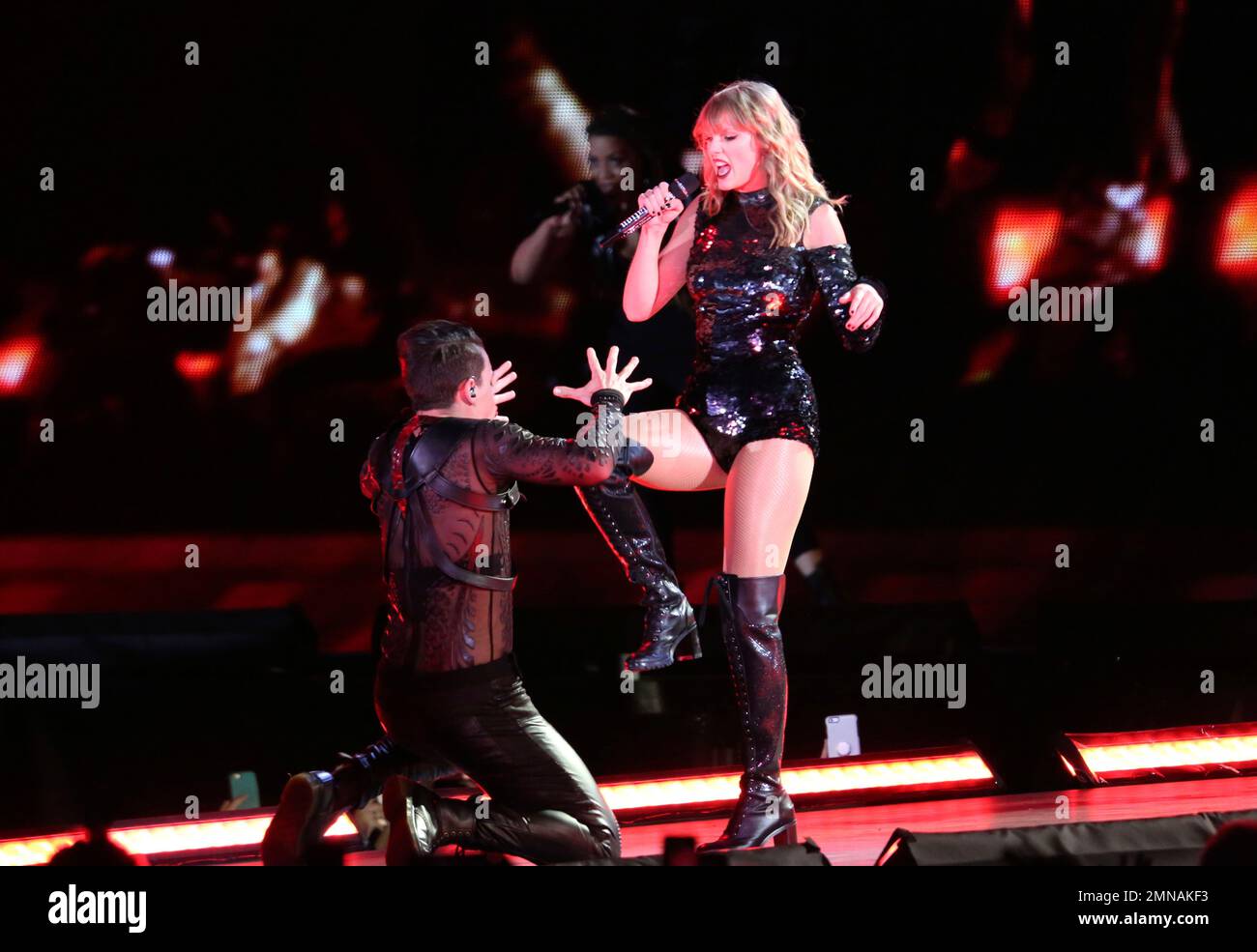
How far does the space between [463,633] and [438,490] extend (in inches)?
12.0

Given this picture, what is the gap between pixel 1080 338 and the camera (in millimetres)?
5605

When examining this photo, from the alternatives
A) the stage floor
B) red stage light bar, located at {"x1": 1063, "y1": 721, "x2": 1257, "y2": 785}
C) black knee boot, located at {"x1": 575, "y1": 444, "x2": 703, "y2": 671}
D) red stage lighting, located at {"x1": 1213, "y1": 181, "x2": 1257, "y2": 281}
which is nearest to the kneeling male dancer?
black knee boot, located at {"x1": 575, "y1": 444, "x2": 703, "y2": 671}

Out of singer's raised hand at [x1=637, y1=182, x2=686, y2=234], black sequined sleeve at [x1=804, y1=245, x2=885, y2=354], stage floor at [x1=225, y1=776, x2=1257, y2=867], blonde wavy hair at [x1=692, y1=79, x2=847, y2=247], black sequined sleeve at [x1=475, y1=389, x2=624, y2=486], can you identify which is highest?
blonde wavy hair at [x1=692, y1=79, x2=847, y2=247]

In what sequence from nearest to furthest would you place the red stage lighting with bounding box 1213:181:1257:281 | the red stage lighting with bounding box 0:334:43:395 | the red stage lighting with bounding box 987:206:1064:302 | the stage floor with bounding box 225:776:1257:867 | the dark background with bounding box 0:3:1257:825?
the stage floor with bounding box 225:776:1257:867
the dark background with bounding box 0:3:1257:825
the red stage lighting with bounding box 0:334:43:395
the red stage lighting with bounding box 987:206:1064:302
the red stage lighting with bounding box 1213:181:1257:281

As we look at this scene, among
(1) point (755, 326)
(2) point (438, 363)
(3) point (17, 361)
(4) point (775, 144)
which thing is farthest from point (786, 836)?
(3) point (17, 361)

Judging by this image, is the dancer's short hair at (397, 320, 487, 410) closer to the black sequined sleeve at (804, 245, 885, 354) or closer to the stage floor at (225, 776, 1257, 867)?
the black sequined sleeve at (804, 245, 885, 354)

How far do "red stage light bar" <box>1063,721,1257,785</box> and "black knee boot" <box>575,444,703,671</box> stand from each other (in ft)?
4.64

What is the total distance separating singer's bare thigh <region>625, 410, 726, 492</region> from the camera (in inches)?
118

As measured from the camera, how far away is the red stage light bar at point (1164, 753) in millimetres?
3668

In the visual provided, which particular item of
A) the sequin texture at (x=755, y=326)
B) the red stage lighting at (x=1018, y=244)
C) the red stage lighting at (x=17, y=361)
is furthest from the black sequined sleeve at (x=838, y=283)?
the red stage lighting at (x=17, y=361)

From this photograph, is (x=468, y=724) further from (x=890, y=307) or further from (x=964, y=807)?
(x=890, y=307)

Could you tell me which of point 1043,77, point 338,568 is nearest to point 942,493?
point 1043,77

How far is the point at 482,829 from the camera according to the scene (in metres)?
2.64

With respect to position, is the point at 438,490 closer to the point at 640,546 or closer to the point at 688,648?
the point at 640,546
